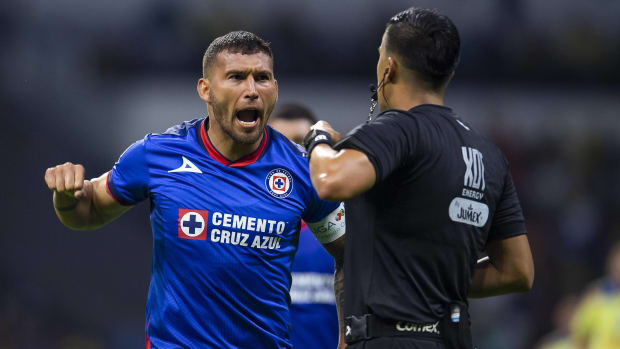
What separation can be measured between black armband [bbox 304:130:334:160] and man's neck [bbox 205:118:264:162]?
70cm

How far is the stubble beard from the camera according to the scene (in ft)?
13.1

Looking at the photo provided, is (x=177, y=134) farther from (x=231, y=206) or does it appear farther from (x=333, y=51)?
(x=333, y=51)

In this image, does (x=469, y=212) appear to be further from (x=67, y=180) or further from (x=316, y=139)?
(x=67, y=180)

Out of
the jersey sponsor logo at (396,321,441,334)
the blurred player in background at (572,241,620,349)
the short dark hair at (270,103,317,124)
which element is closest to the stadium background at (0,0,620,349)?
the blurred player in background at (572,241,620,349)

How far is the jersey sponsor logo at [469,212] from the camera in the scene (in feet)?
11.0

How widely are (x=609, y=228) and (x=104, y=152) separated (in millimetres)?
7975

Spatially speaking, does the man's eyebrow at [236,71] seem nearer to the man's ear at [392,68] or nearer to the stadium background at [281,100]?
the man's ear at [392,68]

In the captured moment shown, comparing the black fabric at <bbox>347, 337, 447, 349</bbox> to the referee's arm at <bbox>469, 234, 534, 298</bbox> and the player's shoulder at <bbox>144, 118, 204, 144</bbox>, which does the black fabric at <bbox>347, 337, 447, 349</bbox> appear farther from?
the player's shoulder at <bbox>144, 118, 204, 144</bbox>

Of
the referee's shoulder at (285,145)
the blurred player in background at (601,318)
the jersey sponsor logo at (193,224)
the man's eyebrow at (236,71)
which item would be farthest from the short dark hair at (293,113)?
the blurred player in background at (601,318)

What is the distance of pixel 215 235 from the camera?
384cm

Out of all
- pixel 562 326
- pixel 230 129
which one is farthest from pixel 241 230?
pixel 562 326

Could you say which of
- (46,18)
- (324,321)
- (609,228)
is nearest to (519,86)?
(609,228)

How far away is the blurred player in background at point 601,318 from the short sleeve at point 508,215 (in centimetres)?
642

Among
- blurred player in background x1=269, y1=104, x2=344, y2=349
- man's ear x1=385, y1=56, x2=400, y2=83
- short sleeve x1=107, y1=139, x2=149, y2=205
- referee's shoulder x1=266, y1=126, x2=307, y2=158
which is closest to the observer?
man's ear x1=385, y1=56, x2=400, y2=83
